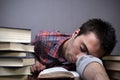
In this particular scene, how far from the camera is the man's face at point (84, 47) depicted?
33.5 inches

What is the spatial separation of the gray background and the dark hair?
24 cm

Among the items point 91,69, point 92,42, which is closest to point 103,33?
point 92,42

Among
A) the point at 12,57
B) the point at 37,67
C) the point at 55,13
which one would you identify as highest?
the point at 55,13

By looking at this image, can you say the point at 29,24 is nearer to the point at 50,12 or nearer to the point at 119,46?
the point at 50,12

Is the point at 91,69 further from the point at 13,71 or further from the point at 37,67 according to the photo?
the point at 37,67

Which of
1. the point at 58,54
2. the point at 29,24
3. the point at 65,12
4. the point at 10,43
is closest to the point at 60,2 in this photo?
the point at 65,12

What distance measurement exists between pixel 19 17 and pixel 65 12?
0.77 feet

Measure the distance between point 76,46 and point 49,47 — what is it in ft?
0.73

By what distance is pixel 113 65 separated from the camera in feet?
2.72

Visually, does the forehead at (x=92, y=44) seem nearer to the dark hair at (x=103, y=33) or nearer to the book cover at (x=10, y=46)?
the dark hair at (x=103, y=33)

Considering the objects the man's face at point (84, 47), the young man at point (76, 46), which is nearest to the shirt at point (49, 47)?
the young man at point (76, 46)

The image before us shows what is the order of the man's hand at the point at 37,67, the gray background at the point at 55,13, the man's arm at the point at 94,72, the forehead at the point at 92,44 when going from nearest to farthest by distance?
the man's arm at the point at 94,72 < the forehead at the point at 92,44 < the man's hand at the point at 37,67 < the gray background at the point at 55,13

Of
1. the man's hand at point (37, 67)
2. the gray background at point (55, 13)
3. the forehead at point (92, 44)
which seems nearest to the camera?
the forehead at point (92, 44)

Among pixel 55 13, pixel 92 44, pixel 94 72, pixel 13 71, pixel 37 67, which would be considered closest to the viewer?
pixel 94 72
